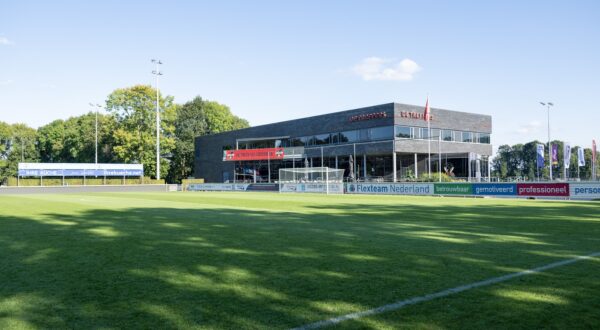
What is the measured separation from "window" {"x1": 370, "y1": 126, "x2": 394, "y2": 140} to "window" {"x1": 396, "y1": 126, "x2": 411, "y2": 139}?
77 centimetres

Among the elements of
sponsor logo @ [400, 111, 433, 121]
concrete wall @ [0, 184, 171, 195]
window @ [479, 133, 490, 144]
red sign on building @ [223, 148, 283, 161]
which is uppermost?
sponsor logo @ [400, 111, 433, 121]

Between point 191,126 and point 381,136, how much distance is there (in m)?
44.8

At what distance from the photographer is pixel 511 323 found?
14.3 feet

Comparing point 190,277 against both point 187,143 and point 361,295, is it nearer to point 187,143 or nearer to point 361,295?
point 361,295

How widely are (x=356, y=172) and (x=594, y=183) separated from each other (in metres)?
33.7

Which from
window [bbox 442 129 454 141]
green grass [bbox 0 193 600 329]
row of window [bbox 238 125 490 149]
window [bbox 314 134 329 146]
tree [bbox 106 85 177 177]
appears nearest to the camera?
green grass [bbox 0 193 600 329]

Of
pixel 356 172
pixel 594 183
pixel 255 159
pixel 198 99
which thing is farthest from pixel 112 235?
pixel 198 99

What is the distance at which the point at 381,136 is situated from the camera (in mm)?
53719

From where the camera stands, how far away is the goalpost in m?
45.5

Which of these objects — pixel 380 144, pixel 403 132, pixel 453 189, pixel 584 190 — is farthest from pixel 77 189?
pixel 584 190

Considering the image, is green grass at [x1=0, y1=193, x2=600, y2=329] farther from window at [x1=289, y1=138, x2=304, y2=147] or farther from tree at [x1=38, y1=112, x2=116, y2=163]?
tree at [x1=38, y1=112, x2=116, y2=163]

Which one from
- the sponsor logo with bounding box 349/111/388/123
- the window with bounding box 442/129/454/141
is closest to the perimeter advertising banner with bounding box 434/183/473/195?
the sponsor logo with bounding box 349/111/388/123

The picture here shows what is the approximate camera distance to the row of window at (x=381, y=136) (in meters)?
53.3

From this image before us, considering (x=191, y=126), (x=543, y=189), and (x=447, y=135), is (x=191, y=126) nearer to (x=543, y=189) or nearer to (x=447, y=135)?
(x=447, y=135)
